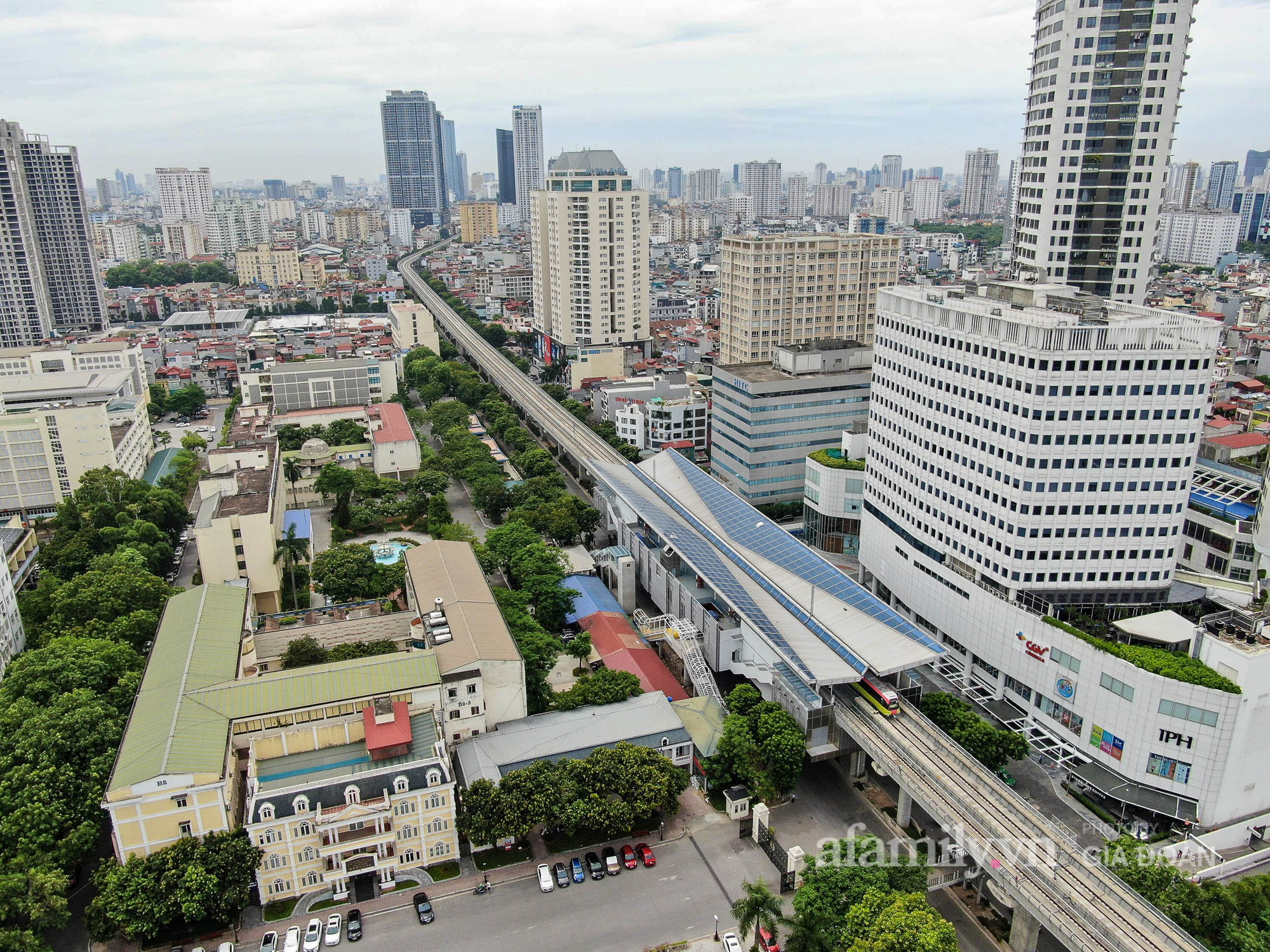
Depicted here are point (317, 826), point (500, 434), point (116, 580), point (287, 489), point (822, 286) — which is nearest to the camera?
point (317, 826)

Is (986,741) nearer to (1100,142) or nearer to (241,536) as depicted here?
(1100,142)

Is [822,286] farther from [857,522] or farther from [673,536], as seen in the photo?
[673,536]

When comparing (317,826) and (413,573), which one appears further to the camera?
(413,573)

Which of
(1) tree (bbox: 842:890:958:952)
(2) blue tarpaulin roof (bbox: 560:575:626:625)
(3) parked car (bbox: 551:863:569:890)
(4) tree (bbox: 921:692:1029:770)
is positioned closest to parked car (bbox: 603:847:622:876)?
(3) parked car (bbox: 551:863:569:890)

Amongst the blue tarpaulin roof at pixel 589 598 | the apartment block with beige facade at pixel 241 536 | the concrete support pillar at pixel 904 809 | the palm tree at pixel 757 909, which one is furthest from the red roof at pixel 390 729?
the concrete support pillar at pixel 904 809

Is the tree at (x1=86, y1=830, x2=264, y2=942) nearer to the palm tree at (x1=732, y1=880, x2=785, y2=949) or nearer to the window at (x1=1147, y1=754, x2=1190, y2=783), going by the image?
the palm tree at (x1=732, y1=880, x2=785, y2=949)

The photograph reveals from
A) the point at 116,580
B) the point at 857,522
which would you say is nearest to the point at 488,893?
the point at 116,580
